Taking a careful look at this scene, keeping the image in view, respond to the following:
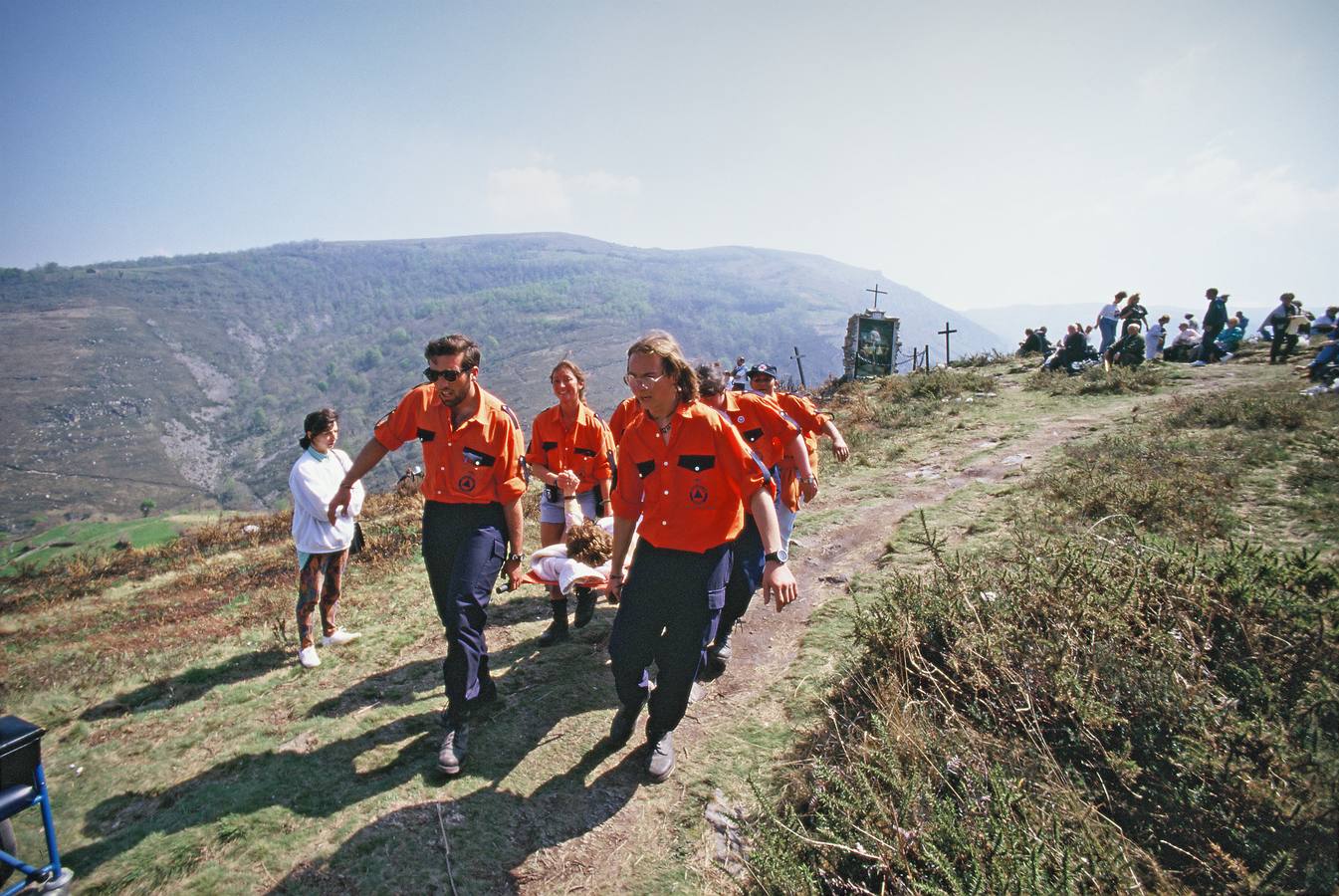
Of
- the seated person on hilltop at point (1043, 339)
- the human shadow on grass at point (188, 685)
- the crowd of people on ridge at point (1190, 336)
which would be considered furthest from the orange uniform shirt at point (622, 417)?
the seated person on hilltop at point (1043, 339)

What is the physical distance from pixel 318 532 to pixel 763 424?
3837 millimetres

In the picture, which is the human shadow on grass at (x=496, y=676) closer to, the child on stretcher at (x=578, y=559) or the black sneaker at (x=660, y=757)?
the child on stretcher at (x=578, y=559)

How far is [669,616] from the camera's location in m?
3.06

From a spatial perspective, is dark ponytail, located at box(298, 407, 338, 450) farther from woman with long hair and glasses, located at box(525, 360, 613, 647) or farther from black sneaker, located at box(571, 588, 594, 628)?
black sneaker, located at box(571, 588, 594, 628)

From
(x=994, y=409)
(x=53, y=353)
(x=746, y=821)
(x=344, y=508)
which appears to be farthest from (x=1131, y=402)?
(x=53, y=353)

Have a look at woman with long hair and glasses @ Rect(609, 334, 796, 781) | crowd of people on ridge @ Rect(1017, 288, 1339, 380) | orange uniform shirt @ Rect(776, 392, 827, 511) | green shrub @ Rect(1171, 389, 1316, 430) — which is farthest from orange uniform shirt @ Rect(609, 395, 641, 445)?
crowd of people on ridge @ Rect(1017, 288, 1339, 380)

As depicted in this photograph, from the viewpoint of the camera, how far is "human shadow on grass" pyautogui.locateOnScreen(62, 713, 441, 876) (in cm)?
310

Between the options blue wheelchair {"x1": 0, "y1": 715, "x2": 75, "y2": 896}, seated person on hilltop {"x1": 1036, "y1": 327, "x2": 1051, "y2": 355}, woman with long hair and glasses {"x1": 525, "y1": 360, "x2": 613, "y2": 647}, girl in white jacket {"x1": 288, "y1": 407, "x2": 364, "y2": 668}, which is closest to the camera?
blue wheelchair {"x1": 0, "y1": 715, "x2": 75, "y2": 896}

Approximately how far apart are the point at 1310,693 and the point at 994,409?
39.1ft

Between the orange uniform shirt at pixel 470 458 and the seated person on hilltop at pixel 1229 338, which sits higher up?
the seated person on hilltop at pixel 1229 338

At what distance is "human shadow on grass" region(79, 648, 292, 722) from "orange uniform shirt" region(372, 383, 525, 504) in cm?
290

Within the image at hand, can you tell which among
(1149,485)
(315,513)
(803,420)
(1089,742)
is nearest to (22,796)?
(315,513)

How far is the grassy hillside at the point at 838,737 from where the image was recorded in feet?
7.28

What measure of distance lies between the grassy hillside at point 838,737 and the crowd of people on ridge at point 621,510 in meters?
0.37
